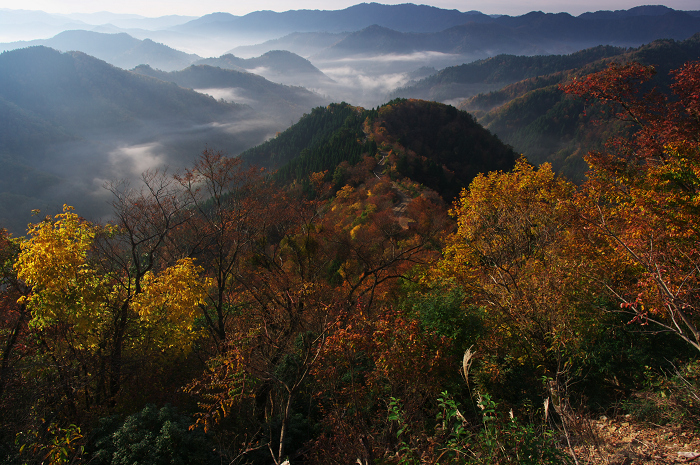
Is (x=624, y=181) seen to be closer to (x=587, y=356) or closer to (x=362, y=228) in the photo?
(x=587, y=356)

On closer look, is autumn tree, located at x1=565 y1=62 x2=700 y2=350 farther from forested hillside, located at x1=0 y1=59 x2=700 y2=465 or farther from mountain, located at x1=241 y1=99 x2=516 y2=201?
mountain, located at x1=241 y1=99 x2=516 y2=201

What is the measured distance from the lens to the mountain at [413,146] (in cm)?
9462

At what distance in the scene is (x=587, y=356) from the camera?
12.6 m

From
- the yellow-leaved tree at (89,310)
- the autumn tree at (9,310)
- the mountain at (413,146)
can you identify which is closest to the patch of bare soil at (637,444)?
the yellow-leaved tree at (89,310)

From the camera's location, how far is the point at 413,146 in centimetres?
11619

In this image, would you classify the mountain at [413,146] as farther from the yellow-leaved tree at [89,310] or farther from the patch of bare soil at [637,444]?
the patch of bare soil at [637,444]

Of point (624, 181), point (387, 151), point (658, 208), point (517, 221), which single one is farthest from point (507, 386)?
point (387, 151)

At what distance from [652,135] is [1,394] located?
25642mm

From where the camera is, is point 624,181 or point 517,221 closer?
point 517,221

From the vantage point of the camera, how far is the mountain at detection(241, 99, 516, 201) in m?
94.6

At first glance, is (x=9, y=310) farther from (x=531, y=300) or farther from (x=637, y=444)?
(x=637, y=444)

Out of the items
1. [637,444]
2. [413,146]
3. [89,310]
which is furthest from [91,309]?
[413,146]

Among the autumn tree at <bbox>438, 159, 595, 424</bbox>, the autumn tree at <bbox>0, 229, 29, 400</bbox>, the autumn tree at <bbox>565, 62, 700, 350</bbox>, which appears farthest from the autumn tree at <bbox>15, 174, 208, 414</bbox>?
the autumn tree at <bbox>565, 62, 700, 350</bbox>

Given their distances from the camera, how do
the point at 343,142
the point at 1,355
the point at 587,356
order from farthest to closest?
the point at 343,142, the point at 587,356, the point at 1,355
